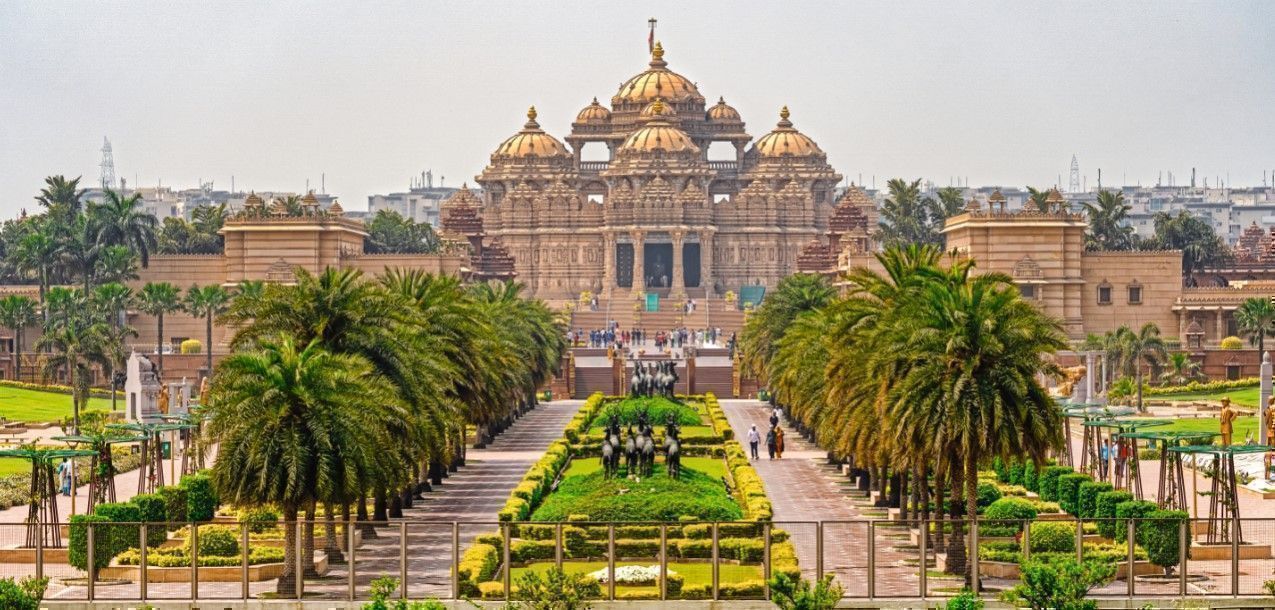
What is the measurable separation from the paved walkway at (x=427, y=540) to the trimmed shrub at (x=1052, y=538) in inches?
333

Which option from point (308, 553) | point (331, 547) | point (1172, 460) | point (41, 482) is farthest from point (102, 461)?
point (1172, 460)

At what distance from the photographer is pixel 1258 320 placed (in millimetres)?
85250

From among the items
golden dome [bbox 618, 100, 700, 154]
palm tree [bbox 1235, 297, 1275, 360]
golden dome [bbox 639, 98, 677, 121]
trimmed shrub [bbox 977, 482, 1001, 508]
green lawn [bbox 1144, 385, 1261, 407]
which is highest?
golden dome [bbox 639, 98, 677, 121]

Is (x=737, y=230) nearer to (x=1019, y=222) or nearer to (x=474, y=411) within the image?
(x=1019, y=222)

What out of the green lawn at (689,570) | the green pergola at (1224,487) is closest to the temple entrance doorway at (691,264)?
the green pergola at (1224,487)

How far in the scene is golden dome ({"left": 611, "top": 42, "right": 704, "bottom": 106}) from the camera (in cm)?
15825

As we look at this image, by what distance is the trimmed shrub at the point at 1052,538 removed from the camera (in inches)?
1404

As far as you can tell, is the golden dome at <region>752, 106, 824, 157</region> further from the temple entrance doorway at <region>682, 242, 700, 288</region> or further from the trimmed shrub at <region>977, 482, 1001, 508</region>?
the trimmed shrub at <region>977, 482, 1001, 508</region>

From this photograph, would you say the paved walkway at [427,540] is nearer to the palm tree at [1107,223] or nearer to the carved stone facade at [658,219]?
the palm tree at [1107,223]

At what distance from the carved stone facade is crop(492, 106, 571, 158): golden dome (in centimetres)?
39

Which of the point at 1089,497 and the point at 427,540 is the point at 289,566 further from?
the point at 1089,497

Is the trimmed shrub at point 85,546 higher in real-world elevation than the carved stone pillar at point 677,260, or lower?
lower

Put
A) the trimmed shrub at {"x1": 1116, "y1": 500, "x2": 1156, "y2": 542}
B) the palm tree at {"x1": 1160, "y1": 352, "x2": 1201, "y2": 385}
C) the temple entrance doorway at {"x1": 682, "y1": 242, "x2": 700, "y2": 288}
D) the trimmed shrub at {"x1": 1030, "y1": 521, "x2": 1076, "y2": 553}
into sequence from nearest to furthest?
the trimmed shrub at {"x1": 1116, "y1": 500, "x2": 1156, "y2": 542}, the trimmed shrub at {"x1": 1030, "y1": 521, "x2": 1076, "y2": 553}, the palm tree at {"x1": 1160, "y1": 352, "x2": 1201, "y2": 385}, the temple entrance doorway at {"x1": 682, "y1": 242, "x2": 700, "y2": 288}

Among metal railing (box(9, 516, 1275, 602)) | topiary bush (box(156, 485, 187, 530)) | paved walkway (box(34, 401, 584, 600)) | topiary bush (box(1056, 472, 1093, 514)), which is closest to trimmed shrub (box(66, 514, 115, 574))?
metal railing (box(9, 516, 1275, 602))
